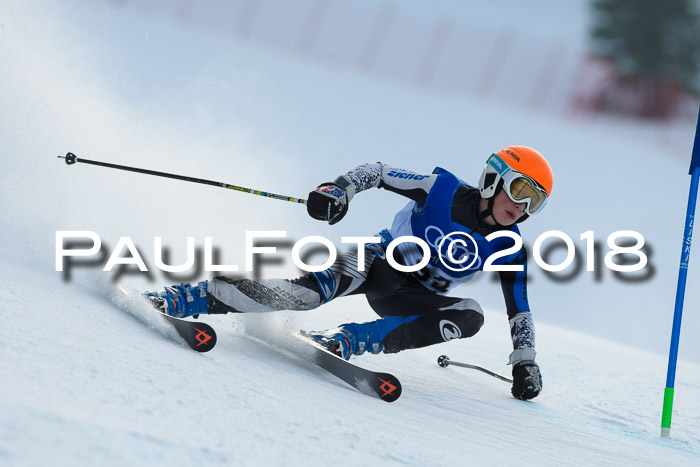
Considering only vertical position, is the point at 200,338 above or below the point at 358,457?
above

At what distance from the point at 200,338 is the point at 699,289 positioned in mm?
8972

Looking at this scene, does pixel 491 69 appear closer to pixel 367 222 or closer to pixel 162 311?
pixel 367 222

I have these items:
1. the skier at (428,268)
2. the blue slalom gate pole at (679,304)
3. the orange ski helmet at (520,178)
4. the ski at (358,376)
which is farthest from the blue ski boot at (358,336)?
the blue slalom gate pole at (679,304)

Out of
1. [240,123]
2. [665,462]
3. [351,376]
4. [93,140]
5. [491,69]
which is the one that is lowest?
[665,462]

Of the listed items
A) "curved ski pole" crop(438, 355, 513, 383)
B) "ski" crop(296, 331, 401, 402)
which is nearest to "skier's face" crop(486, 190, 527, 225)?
"ski" crop(296, 331, 401, 402)

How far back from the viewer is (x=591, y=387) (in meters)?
4.17

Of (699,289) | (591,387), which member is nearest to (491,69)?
(699,289)

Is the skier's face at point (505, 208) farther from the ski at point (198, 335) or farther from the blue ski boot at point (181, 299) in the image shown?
the ski at point (198, 335)

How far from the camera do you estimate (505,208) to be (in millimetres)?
3262

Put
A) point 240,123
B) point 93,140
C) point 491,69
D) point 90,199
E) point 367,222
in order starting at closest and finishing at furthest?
point 90,199 → point 93,140 → point 367,222 → point 240,123 → point 491,69

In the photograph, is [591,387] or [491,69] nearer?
[591,387]

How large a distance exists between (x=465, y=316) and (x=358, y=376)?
0.76m

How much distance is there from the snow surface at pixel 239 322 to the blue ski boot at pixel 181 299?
0.14 metres

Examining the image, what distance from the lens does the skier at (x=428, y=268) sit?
314 centimetres
